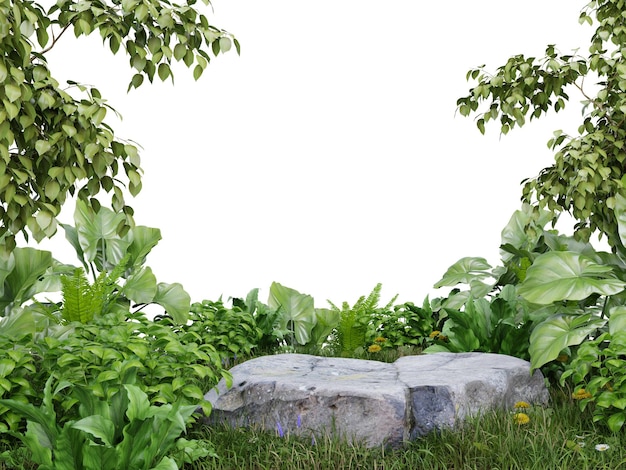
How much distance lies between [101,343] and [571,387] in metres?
3.19

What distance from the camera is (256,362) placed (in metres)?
4.70

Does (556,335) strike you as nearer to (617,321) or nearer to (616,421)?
(617,321)

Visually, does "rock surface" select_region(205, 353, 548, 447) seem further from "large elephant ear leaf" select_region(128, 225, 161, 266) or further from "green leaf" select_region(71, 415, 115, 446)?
"large elephant ear leaf" select_region(128, 225, 161, 266)

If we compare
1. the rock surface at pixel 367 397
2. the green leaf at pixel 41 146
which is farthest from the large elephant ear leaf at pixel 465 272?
the green leaf at pixel 41 146

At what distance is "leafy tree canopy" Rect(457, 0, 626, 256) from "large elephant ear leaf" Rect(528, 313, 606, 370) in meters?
0.78

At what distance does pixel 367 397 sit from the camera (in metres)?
3.89

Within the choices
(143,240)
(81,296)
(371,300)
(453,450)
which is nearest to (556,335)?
(453,450)

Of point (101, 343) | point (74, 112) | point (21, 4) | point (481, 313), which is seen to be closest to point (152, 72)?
point (74, 112)

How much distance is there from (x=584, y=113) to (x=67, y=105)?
4180 mm

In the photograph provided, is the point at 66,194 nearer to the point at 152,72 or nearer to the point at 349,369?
the point at 152,72

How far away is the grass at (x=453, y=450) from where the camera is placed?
11.9 feet

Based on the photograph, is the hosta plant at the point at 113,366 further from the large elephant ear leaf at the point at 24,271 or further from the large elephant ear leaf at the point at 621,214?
the large elephant ear leaf at the point at 621,214

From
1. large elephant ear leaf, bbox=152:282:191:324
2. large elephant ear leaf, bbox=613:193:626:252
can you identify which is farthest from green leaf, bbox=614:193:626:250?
large elephant ear leaf, bbox=152:282:191:324

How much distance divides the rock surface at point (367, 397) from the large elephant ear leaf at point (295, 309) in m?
1.80
